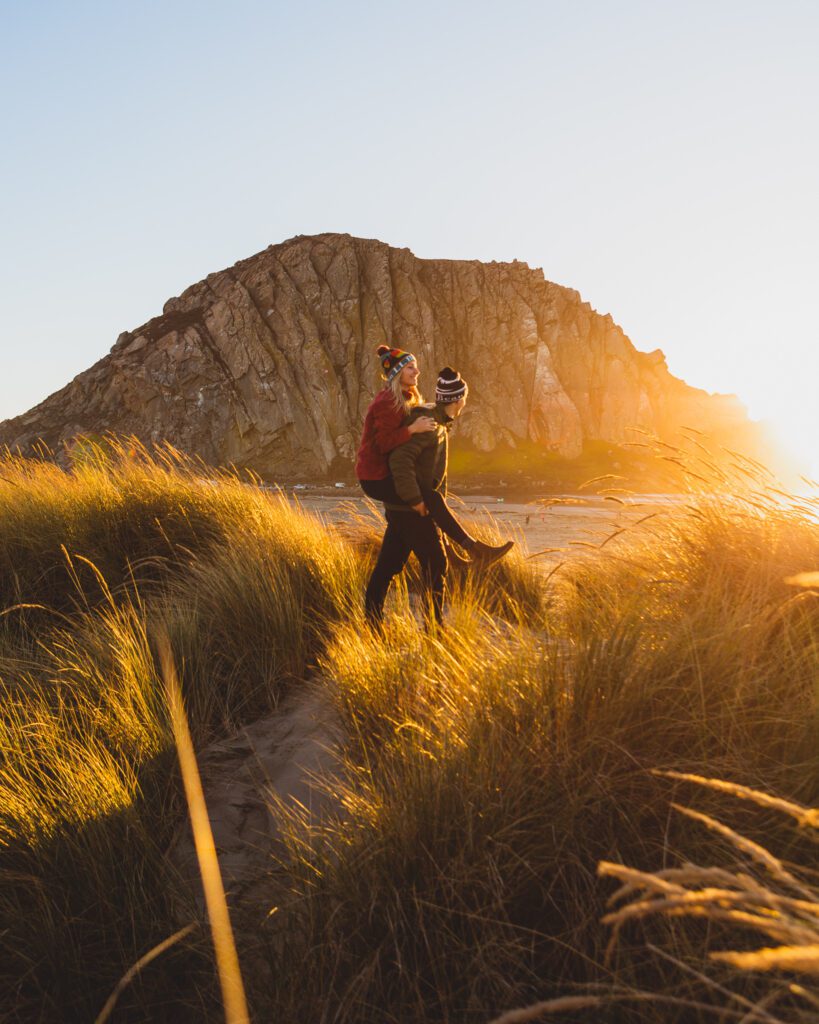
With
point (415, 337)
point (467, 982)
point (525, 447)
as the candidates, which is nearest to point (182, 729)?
point (467, 982)

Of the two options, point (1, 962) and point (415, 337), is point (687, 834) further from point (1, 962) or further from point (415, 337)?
point (415, 337)

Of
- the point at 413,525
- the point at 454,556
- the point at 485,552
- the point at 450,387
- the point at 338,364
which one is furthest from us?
the point at 338,364

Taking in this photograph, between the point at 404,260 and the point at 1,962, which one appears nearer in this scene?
the point at 1,962

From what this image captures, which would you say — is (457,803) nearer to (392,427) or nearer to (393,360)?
(392,427)

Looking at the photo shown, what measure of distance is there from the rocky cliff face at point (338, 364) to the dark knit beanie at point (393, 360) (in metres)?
48.4

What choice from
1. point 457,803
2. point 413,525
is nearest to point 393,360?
point 413,525

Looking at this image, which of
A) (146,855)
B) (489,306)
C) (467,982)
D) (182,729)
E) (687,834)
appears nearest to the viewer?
(467,982)

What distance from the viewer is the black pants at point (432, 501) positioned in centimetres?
515

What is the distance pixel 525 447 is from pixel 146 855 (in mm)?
53434

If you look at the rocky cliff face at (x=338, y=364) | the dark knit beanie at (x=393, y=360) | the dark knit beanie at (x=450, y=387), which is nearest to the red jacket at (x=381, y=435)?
the dark knit beanie at (x=393, y=360)

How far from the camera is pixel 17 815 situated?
100 inches

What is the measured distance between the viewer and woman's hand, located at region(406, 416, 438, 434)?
5059 mm

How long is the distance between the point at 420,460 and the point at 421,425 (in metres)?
0.34

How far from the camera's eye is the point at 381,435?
16.8 feet
